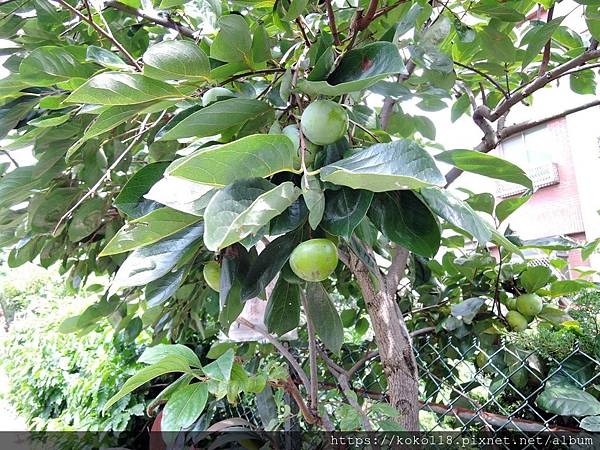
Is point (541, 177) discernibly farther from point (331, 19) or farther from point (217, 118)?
point (217, 118)

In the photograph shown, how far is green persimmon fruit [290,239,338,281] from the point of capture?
0.42 metres

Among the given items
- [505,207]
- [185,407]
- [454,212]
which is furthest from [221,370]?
[505,207]

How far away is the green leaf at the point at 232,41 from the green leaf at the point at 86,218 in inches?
26.9

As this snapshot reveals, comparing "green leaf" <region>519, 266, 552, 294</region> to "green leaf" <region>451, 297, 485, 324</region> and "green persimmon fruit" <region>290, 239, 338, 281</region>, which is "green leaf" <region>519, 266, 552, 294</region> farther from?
"green persimmon fruit" <region>290, 239, 338, 281</region>

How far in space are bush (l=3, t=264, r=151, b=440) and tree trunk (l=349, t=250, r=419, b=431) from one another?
1.26 m

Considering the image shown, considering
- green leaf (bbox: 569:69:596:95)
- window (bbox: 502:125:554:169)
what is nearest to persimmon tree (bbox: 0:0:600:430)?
green leaf (bbox: 569:69:596:95)

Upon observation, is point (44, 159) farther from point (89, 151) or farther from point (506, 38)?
point (506, 38)

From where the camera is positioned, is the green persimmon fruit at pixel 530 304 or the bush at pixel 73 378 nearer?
the green persimmon fruit at pixel 530 304

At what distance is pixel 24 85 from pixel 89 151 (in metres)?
0.24

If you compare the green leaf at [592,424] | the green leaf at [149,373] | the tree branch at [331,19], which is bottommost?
the green leaf at [592,424]

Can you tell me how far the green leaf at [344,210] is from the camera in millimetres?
422

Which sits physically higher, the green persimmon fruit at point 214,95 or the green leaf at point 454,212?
the green persimmon fruit at point 214,95

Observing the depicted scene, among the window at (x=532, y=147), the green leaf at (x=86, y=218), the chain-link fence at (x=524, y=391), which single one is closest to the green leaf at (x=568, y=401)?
the chain-link fence at (x=524, y=391)

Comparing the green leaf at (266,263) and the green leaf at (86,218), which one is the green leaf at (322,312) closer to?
the green leaf at (266,263)
